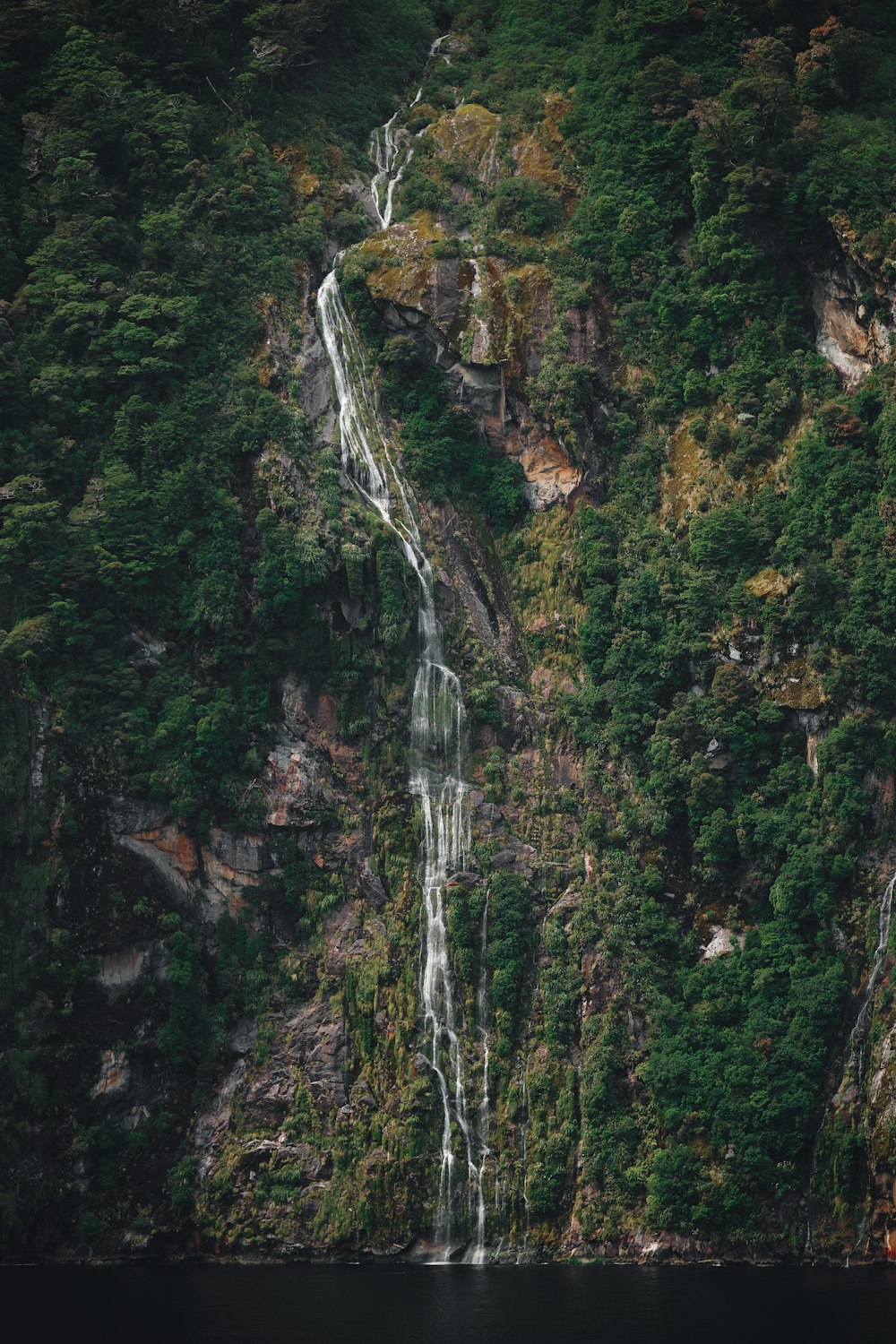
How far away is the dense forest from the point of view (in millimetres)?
65062

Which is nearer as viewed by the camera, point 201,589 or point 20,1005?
point 20,1005

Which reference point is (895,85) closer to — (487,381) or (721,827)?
(487,381)

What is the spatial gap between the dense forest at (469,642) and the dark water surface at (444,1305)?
11.2ft

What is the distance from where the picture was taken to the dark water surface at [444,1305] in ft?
164

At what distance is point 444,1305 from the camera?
55156 millimetres

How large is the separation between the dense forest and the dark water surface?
3.43 meters

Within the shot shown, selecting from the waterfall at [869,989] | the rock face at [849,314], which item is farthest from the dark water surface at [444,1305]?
the rock face at [849,314]

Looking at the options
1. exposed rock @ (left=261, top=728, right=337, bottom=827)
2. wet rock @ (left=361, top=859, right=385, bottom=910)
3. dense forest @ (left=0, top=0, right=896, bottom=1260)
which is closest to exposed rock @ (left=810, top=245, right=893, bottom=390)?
dense forest @ (left=0, top=0, right=896, bottom=1260)

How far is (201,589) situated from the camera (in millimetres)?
71562

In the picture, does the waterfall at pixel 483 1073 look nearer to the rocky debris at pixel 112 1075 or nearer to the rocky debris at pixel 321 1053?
the rocky debris at pixel 321 1053

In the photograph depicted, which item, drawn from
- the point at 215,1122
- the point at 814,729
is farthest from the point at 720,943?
the point at 215,1122

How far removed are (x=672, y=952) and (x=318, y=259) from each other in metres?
33.4

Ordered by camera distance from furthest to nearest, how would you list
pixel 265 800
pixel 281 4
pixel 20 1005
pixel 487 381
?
pixel 281 4
pixel 487 381
pixel 265 800
pixel 20 1005

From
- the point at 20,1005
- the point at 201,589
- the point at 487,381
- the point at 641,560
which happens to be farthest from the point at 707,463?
the point at 20,1005
